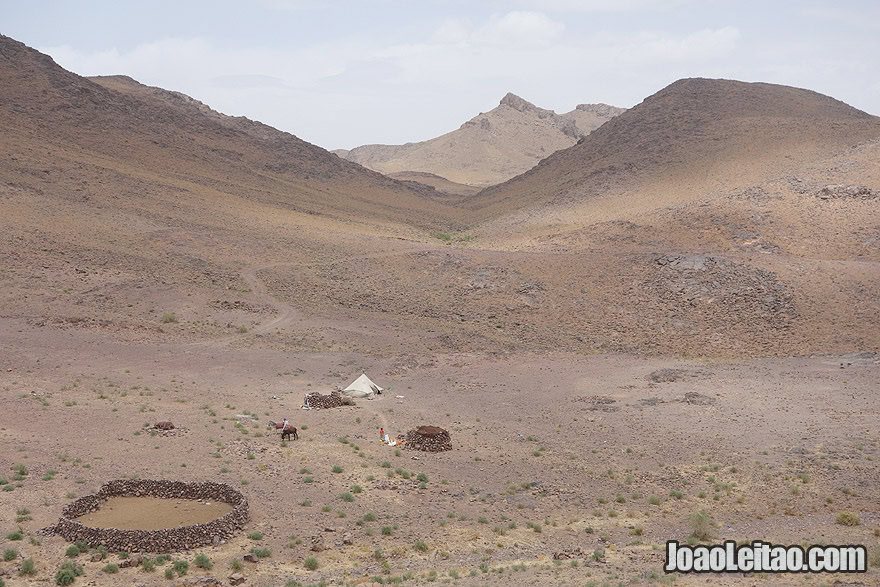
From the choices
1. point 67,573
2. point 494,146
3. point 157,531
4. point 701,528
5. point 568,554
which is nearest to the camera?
point 67,573

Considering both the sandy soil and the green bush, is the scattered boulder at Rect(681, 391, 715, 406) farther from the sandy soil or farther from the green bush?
the green bush

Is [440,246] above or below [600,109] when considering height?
below

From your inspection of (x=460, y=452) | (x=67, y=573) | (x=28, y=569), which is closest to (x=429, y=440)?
(x=460, y=452)

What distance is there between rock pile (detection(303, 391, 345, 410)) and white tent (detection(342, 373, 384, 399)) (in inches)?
30.4

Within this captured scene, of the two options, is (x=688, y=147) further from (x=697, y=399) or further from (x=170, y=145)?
(x=697, y=399)

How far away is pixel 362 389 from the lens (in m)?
27.0

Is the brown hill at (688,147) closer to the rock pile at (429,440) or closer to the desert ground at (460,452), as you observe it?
the desert ground at (460,452)

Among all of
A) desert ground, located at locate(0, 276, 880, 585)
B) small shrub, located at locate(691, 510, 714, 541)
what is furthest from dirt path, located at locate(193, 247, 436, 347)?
small shrub, located at locate(691, 510, 714, 541)

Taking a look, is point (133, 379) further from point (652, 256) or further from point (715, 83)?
point (715, 83)

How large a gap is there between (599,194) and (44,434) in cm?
4675

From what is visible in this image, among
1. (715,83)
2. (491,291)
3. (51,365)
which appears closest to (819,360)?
(491,291)

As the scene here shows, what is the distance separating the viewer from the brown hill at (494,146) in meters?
136

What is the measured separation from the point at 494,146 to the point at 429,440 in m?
126

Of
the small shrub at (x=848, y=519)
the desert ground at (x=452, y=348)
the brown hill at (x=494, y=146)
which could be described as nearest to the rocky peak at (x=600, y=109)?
the brown hill at (x=494, y=146)
